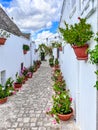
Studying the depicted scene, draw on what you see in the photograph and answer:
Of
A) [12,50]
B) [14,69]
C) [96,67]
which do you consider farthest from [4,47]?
[96,67]

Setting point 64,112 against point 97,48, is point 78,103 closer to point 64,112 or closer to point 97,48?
point 64,112

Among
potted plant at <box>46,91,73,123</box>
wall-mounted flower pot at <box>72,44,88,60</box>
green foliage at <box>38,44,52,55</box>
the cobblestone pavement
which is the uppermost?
green foliage at <box>38,44,52,55</box>

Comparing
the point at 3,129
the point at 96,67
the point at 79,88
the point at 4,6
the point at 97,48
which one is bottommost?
the point at 3,129

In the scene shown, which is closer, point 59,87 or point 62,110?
point 62,110

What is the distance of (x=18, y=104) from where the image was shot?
860 centimetres

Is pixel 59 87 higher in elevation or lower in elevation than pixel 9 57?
lower

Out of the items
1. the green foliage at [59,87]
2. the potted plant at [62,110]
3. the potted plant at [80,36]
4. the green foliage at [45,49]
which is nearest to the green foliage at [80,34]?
the potted plant at [80,36]

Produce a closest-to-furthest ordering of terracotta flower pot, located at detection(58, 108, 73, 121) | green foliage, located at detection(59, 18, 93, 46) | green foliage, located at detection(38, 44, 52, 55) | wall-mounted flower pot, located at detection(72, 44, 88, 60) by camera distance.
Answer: green foliage, located at detection(59, 18, 93, 46) < wall-mounted flower pot, located at detection(72, 44, 88, 60) < terracotta flower pot, located at detection(58, 108, 73, 121) < green foliage, located at detection(38, 44, 52, 55)

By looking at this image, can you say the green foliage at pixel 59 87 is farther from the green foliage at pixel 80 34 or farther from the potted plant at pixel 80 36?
the green foliage at pixel 80 34

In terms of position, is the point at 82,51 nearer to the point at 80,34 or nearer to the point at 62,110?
the point at 80,34

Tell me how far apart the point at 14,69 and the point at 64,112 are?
6.80 meters

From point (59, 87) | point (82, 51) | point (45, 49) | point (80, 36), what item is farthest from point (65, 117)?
point (45, 49)

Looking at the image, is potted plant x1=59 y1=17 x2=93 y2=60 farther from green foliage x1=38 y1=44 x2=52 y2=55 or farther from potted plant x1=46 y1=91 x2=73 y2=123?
green foliage x1=38 y1=44 x2=52 y2=55

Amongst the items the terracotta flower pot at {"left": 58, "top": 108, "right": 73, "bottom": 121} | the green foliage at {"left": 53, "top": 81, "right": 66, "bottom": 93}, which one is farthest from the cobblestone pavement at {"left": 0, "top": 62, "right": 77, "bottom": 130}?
the green foliage at {"left": 53, "top": 81, "right": 66, "bottom": 93}
